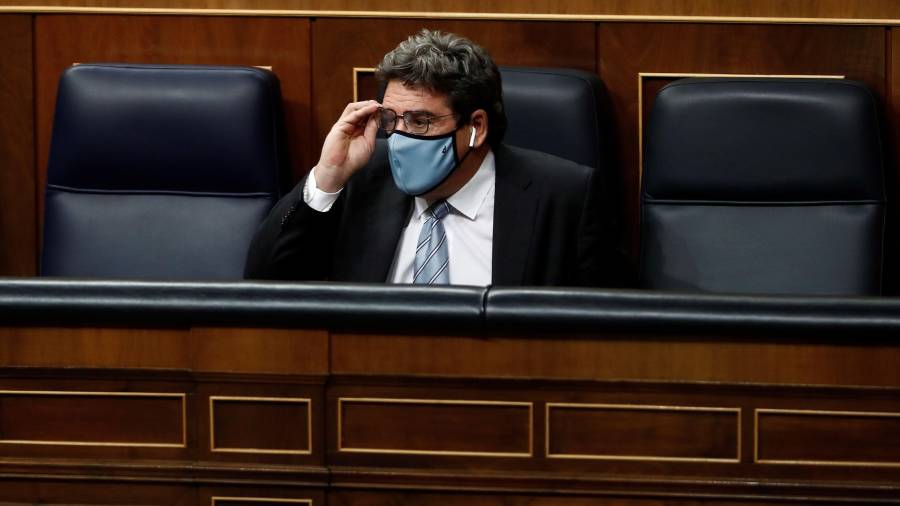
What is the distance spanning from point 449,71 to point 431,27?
310mm

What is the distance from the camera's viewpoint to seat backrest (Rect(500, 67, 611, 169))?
1.25 meters

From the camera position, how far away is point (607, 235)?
1143 mm

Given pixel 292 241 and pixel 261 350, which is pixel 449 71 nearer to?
pixel 292 241

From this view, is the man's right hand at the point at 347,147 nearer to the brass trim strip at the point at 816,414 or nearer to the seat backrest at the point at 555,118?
the seat backrest at the point at 555,118

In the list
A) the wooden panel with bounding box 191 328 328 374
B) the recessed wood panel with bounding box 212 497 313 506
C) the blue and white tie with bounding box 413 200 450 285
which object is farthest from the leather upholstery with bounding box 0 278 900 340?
the blue and white tie with bounding box 413 200 450 285

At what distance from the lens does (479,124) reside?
3.65 ft

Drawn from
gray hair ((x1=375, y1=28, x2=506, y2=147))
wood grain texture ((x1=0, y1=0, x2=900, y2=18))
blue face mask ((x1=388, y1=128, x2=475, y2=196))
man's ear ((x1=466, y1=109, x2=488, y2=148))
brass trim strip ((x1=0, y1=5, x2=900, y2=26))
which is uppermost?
wood grain texture ((x1=0, y1=0, x2=900, y2=18))

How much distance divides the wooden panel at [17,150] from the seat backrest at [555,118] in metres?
0.58

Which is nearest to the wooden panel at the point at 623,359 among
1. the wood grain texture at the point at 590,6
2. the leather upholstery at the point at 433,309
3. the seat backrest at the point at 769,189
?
the leather upholstery at the point at 433,309

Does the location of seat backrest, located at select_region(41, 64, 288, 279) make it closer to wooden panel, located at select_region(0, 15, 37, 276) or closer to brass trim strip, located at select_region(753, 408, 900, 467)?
wooden panel, located at select_region(0, 15, 37, 276)

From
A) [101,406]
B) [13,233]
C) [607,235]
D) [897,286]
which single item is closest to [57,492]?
[101,406]

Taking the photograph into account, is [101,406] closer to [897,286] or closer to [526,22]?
[526,22]

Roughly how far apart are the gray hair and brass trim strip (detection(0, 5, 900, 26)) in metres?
0.27

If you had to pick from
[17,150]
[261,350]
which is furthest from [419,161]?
[17,150]
